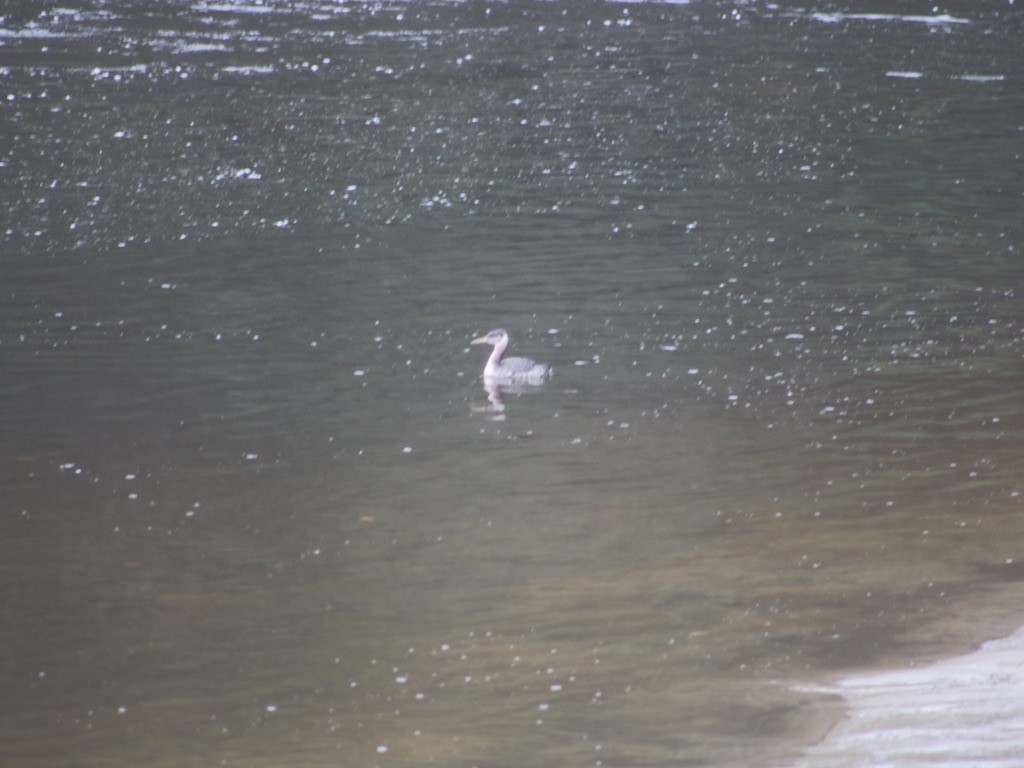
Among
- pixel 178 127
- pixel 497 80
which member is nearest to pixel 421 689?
pixel 178 127

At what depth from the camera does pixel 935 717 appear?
6.55 m

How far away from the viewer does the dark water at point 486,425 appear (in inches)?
295

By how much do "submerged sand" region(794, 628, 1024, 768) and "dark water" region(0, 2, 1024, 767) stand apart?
0.90ft

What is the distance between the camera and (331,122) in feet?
80.0

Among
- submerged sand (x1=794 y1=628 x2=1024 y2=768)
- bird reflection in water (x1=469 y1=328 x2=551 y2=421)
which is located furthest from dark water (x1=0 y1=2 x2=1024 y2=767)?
submerged sand (x1=794 y1=628 x2=1024 y2=768)

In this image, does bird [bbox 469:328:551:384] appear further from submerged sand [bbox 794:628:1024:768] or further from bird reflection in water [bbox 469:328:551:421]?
submerged sand [bbox 794:628:1024:768]

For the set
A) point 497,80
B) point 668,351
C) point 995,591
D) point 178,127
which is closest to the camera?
point 995,591

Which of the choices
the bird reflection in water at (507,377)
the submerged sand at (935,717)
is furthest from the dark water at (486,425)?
the submerged sand at (935,717)

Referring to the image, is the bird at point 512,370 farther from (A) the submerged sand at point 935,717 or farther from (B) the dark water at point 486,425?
(A) the submerged sand at point 935,717

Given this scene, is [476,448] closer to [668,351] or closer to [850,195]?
[668,351]

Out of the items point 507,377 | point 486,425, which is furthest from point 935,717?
point 507,377

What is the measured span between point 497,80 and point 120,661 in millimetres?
21750

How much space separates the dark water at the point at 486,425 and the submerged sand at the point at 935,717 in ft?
0.90

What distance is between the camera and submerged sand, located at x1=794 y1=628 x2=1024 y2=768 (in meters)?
6.21
